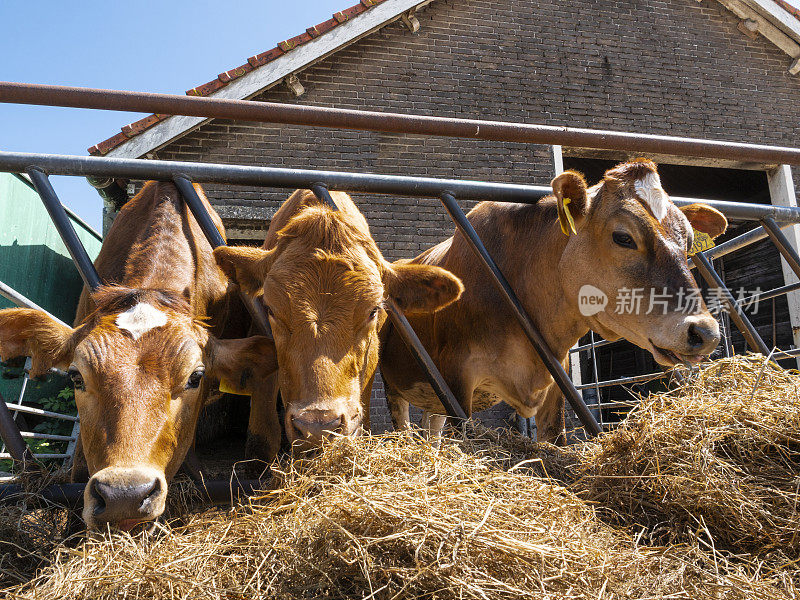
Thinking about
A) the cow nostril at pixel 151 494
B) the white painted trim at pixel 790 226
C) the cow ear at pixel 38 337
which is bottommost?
the white painted trim at pixel 790 226

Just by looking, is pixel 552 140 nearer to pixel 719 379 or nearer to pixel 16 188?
pixel 719 379

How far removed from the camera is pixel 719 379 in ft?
8.09

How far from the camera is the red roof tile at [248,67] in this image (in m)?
8.04

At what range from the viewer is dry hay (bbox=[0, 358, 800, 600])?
4.77 ft

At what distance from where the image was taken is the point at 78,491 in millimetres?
2174

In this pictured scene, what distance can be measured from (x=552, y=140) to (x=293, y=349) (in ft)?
5.07

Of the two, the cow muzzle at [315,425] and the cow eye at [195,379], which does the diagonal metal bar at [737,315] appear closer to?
the cow muzzle at [315,425]

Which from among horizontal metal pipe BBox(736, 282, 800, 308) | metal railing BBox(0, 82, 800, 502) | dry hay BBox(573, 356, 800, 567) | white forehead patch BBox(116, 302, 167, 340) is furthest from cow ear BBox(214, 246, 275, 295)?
horizontal metal pipe BBox(736, 282, 800, 308)

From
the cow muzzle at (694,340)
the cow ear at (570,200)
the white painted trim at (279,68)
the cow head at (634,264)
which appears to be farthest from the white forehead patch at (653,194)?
the white painted trim at (279,68)

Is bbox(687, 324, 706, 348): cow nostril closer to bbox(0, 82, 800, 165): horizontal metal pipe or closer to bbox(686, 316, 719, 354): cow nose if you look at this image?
bbox(686, 316, 719, 354): cow nose

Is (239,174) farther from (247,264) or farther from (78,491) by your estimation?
(78,491)

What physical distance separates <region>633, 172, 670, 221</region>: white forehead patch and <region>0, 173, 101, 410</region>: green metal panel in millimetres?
5677

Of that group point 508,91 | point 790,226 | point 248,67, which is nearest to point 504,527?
point 248,67

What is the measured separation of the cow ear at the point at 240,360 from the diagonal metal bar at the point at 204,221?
0.11 metres
